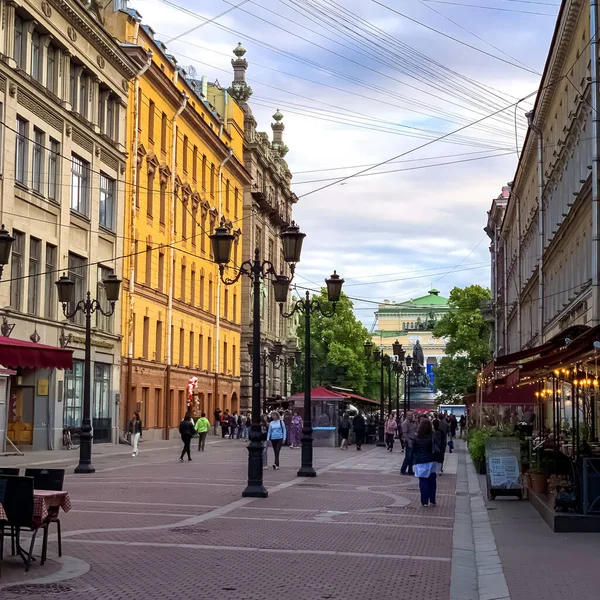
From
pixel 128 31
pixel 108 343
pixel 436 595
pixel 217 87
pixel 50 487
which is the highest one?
pixel 217 87

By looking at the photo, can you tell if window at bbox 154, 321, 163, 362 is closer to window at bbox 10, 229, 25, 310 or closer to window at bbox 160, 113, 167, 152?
window at bbox 160, 113, 167, 152

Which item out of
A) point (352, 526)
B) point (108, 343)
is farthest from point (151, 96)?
point (352, 526)

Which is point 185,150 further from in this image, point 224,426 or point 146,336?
point 224,426

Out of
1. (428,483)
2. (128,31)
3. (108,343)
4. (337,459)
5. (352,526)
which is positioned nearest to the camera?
(352,526)

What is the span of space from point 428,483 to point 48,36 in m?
26.1

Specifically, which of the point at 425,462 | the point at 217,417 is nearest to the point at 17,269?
the point at 425,462

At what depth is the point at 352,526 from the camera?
16.0 metres

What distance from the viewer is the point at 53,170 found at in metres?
40.5

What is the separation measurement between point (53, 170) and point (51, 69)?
3.78 metres

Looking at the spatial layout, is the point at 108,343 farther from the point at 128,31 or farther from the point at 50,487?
the point at 50,487

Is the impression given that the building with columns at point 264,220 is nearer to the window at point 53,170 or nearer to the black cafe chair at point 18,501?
the window at point 53,170

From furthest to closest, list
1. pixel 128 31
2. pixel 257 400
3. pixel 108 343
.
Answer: pixel 128 31 < pixel 108 343 < pixel 257 400

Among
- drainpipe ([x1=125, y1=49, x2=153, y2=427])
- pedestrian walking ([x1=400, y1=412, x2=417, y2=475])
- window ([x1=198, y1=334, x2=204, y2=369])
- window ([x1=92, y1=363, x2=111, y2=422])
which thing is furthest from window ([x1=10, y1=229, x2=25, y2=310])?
window ([x1=198, y1=334, x2=204, y2=369])

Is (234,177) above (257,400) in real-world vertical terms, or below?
above
